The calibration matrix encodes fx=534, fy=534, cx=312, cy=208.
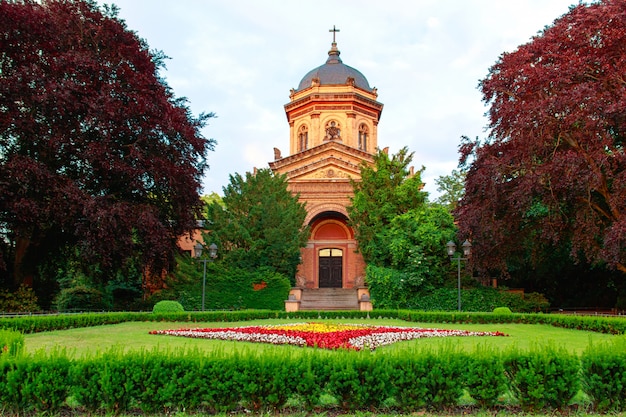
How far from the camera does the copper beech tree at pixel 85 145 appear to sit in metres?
18.1

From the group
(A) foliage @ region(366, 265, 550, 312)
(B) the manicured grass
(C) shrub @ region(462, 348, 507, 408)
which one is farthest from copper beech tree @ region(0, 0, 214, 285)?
(C) shrub @ region(462, 348, 507, 408)

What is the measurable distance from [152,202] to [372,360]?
17853 millimetres

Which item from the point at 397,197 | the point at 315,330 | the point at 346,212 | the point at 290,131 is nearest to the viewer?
the point at 315,330

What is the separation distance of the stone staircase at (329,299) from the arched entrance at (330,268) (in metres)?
2.63

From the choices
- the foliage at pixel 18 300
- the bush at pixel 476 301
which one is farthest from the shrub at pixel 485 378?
the bush at pixel 476 301

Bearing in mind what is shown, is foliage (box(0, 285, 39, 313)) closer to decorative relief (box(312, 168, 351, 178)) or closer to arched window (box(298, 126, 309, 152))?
decorative relief (box(312, 168, 351, 178))

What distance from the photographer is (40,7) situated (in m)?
20.0

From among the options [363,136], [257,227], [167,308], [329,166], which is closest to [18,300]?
[167,308]

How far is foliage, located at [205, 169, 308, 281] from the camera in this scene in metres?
26.8

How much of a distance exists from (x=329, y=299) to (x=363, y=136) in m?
13.0

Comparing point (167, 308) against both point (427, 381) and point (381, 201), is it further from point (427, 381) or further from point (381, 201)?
point (427, 381)

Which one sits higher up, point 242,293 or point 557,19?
point 557,19

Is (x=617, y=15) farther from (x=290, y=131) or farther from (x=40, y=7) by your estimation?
(x=290, y=131)

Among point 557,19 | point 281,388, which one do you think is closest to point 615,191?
point 557,19
